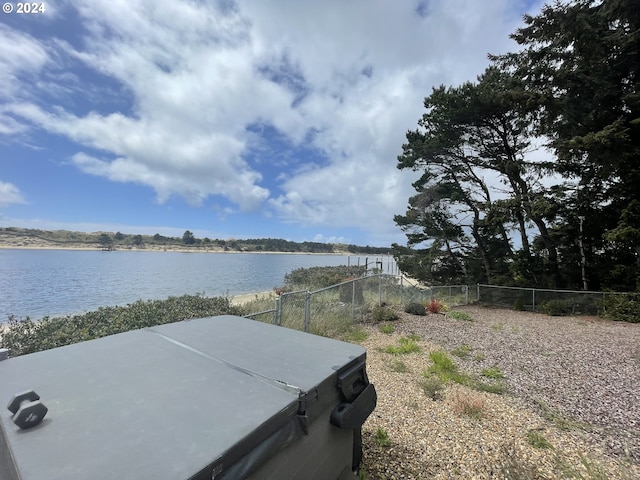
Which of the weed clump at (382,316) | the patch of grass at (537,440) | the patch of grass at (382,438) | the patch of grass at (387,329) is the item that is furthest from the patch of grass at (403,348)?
the patch of grass at (382,438)

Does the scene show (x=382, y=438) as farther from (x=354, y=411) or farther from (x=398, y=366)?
(x=398, y=366)

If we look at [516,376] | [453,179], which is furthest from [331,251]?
[516,376]

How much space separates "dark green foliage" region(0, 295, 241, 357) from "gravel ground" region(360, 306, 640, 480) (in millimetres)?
4111

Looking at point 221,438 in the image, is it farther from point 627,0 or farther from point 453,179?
point 453,179

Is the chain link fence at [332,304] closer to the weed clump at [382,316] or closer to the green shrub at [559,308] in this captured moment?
the weed clump at [382,316]

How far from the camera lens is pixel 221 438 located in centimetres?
119

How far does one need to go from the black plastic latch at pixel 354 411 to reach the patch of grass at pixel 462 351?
5.18 metres

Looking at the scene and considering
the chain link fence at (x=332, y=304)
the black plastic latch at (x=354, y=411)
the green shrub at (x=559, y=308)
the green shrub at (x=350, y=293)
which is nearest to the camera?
the black plastic latch at (x=354, y=411)

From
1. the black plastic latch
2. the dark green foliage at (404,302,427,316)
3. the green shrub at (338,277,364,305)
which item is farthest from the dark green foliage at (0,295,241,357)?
the dark green foliage at (404,302,427,316)

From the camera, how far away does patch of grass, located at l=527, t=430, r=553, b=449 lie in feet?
10.3

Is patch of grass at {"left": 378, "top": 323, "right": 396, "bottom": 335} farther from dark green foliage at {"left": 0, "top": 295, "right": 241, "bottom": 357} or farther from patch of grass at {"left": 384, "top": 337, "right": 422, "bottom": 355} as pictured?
dark green foliage at {"left": 0, "top": 295, "right": 241, "bottom": 357}

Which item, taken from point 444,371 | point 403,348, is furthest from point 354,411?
point 403,348

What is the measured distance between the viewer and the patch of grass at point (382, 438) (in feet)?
10.1

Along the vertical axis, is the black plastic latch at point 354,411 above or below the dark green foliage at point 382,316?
above
